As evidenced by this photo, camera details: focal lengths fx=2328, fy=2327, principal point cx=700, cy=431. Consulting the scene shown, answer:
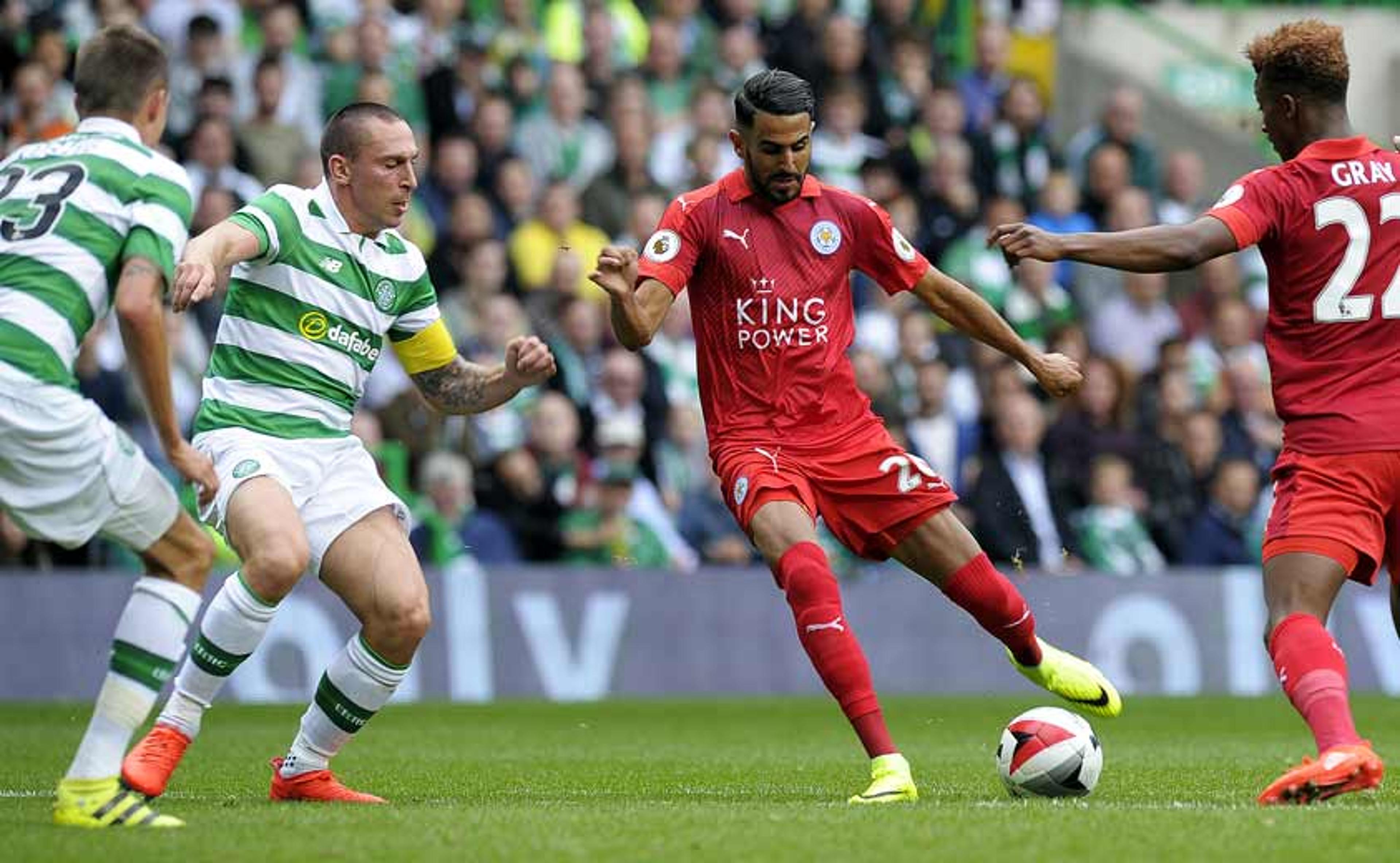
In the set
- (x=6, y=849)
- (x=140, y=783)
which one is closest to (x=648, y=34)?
(x=140, y=783)

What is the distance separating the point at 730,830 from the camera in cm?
735

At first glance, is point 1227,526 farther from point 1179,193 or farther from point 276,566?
point 276,566

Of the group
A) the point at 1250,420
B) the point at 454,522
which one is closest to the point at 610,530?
the point at 454,522

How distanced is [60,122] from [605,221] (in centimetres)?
427

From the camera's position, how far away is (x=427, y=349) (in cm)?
938

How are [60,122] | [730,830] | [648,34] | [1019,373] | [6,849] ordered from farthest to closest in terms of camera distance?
[648,34] → [1019,373] → [60,122] → [730,830] → [6,849]

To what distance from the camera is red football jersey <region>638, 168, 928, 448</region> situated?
30.5 feet

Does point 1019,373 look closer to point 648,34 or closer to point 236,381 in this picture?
point 648,34

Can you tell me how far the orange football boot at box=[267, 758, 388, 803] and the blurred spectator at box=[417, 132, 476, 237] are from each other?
929 cm

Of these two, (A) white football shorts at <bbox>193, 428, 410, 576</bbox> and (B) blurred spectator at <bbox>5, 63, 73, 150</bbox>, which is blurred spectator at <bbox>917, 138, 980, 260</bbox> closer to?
(B) blurred spectator at <bbox>5, 63, 73, 150</bbox>

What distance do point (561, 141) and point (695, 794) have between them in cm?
1061

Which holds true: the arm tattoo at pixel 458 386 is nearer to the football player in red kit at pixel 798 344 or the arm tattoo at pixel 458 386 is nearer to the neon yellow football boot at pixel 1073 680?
the football player in red kit at pixel 798 344

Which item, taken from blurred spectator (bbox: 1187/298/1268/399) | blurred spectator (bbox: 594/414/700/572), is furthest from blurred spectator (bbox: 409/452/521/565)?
→ blurred spectator (bbox: 1187/298/1268/399)

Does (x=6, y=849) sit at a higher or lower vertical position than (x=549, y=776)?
higher
